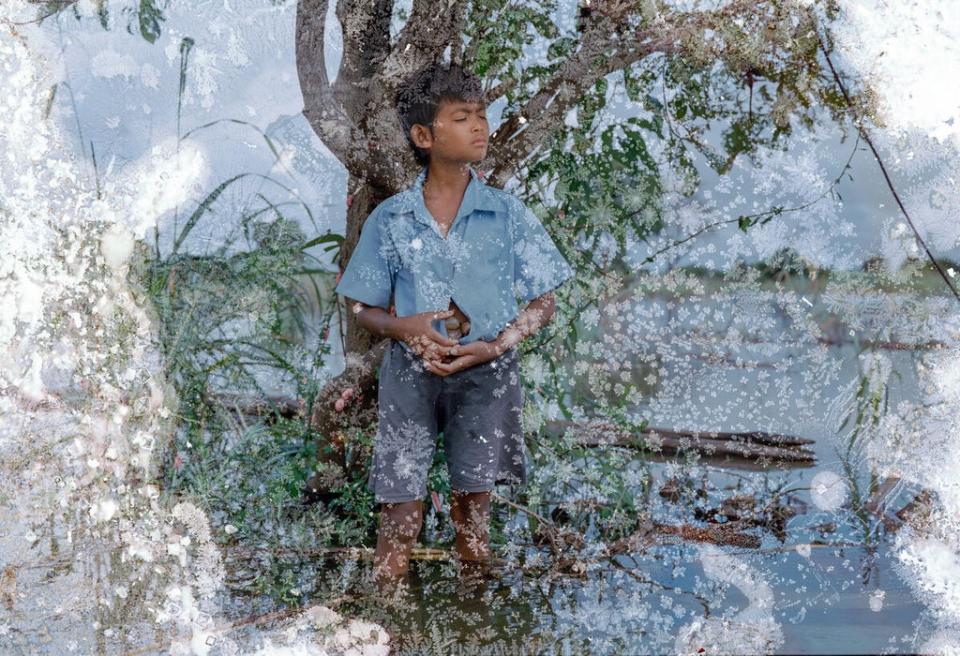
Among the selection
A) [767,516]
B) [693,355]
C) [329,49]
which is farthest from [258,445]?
[767,516]

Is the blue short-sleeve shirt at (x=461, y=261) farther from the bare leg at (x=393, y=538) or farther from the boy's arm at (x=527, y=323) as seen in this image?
the bare leg at (x=393, y=538)

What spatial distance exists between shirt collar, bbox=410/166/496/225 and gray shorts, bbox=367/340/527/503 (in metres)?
0.37

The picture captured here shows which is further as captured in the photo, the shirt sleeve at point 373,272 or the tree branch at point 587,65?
the tree branch at point 587,65

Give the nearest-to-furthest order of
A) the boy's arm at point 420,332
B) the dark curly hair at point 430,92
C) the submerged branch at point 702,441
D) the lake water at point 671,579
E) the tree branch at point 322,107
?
1. the lake water at point 671,579
2. the boy's arm at point 420,332
3. the dark curly hair at point 430,92
4. the tree branch at point 322,107
5. the submerged branch at point 702,441

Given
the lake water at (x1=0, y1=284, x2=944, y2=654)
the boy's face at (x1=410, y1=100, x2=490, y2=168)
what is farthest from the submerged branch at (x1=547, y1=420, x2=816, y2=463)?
the boy's face at (x1=410, y1=100, x2=490, y2=168)

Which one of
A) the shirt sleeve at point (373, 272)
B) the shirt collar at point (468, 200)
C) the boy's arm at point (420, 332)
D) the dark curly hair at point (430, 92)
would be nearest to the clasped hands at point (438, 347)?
the boy's arm at point (420, 332)

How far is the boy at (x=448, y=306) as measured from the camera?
9.02 feet

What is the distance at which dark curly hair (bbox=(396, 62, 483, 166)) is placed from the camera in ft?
9.21

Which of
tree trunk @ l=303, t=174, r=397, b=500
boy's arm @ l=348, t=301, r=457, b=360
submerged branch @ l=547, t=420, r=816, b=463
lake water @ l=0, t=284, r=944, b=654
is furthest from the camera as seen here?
submerged branch @ l=547, t=420, r=816, b=463

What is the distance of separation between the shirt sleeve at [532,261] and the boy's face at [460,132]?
220 millimetres

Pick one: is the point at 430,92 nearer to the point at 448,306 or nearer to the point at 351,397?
the point at 448,306

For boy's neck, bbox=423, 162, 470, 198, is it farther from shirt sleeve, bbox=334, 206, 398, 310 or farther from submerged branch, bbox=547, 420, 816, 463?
submerged branch, bbox=547, 420, 816, 463

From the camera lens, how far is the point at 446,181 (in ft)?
9.27

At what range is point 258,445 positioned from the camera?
333 cm
